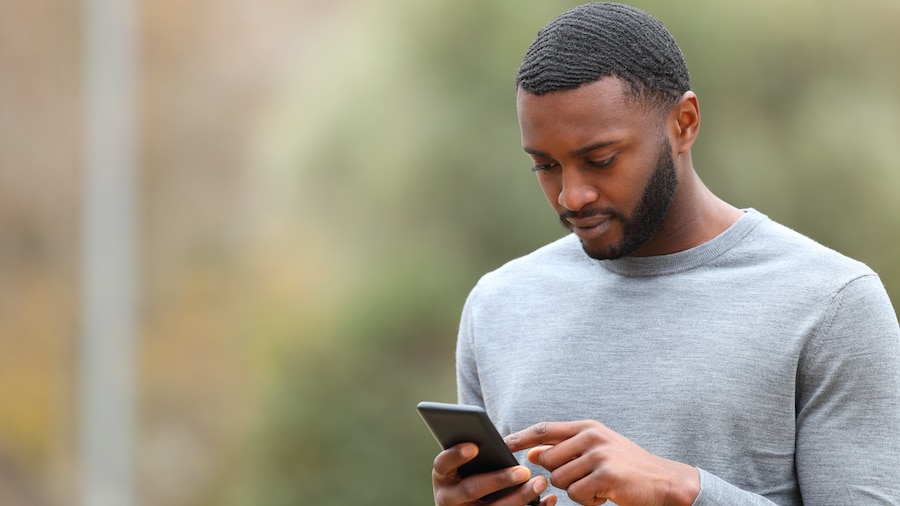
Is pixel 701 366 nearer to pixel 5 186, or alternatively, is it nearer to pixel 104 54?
pixel 104 54

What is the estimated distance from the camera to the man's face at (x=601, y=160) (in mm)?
1720

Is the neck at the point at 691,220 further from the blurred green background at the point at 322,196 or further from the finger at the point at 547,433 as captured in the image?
the blurred green background at the point at 322,196

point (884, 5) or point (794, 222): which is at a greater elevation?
point (884, 5)

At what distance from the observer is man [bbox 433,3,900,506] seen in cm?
163

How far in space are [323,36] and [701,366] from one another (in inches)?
285

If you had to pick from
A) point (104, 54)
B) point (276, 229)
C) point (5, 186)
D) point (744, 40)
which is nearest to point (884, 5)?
point (744, 40)

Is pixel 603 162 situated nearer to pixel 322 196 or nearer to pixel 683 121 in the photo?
pixel 683 121

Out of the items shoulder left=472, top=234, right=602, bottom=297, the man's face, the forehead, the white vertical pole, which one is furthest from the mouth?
the white vertical pole

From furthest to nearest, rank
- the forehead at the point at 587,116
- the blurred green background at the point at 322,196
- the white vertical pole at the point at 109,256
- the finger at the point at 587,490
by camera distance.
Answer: the white vertical pole at the point at 109,256, the blurred green background at the point at 322,196, the forehead at the point at 587,116, the finger at the point at 587,490

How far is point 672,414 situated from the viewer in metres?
1.76

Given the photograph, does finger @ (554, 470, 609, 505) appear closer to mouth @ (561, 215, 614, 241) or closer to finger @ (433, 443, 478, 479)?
finger @ (433, 443, 478, 479)

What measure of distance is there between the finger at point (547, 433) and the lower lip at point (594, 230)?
1.13 ft

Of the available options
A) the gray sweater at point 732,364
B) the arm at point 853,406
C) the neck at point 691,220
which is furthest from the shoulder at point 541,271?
the arm at point 853,406

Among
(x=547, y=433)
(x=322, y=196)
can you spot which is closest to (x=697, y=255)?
(x=547, y=433)
